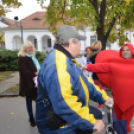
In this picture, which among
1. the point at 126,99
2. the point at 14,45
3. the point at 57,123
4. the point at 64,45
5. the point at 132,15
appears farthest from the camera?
the point at 14,45

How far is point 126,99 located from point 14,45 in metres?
36.9

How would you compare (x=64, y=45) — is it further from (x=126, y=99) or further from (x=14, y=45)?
(x=14, y=45)

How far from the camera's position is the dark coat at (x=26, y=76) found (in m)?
3.27

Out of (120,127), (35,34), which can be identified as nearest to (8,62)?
(120,127)

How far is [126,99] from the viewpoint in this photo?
283 cm

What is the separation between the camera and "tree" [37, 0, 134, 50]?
5352mm

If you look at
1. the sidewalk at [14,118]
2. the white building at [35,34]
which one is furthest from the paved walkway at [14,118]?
the white building at [35,34]

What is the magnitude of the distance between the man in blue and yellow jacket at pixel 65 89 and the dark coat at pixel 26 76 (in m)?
1.92

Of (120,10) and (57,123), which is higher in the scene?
(120,10)

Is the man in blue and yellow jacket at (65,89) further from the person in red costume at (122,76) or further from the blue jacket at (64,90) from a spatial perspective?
the person in red costume at (122,76)

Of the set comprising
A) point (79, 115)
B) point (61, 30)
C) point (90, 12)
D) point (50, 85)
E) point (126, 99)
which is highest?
point (90, 12)

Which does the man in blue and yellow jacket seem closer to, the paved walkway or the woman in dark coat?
the woman in dark coat

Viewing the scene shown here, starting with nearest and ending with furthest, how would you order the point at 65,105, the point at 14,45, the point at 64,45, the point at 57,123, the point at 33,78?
the point at 65,105, the point at 57,123, the point at 64,45, the point at 33,78, the point at 14,45

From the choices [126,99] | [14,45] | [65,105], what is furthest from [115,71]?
[14,45]
